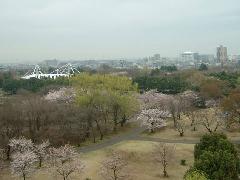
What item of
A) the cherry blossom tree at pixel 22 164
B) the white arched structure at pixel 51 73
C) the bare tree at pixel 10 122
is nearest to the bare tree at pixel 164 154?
the cherry blossom tree at pixel 22 164

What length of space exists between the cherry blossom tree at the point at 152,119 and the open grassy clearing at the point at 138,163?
525cm

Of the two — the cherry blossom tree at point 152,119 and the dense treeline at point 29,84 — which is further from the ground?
the dense treeline at point 29,84

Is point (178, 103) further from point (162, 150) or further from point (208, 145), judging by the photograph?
Answer: point (208, 145)

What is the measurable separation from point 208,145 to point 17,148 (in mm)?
16609

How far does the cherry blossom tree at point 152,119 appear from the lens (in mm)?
44594

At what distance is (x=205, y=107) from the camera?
58.0 m

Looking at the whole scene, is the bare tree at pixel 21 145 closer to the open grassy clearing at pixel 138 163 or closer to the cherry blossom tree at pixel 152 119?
the open grassy clearing at pixel 138 163

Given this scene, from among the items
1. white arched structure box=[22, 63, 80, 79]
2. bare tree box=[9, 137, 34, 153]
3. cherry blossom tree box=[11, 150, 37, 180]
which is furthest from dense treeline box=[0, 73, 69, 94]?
cherry blossom tree box=[11, 150, 37, 180]

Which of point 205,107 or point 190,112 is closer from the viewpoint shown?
point 190,112

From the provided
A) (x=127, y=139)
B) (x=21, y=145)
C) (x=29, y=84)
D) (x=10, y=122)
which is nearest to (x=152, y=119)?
(x=127, y=139)

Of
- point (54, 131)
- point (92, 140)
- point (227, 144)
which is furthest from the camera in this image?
point (92, 140)

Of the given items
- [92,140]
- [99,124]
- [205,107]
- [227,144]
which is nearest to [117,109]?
[99,124]

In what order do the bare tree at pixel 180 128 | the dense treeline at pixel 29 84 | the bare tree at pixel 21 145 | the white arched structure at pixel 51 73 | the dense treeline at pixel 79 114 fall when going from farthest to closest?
the white arched structure at pixel 51 73 → the dense treeline at pixel 29 84 → the bare tree at pixel 180 128 → the dense treeline at pixel 79 114 → the bare tree at pixel 21 145

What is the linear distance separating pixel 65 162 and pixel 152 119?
15.2 meters
